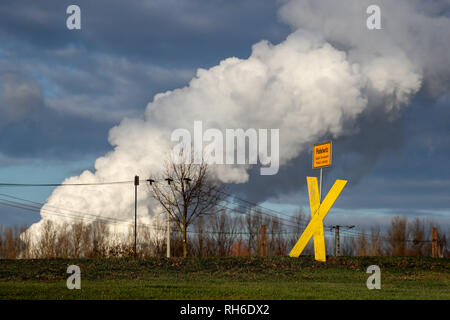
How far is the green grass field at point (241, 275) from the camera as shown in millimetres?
19953

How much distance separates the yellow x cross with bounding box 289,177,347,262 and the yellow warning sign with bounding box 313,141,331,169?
4.31ft

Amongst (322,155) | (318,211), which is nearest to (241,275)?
(318,211)

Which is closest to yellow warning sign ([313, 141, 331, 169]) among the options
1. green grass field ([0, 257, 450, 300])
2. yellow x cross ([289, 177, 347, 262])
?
yellow x cross ([289, 177, 347, 262])

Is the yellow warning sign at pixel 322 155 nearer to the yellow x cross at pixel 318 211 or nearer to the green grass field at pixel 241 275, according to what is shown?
the yellow x cross at pixel 318 211

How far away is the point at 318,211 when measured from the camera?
1372 inches

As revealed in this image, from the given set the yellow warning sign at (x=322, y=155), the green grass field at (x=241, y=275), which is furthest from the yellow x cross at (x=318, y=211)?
the yellow warning sign at (x=322, y=155)

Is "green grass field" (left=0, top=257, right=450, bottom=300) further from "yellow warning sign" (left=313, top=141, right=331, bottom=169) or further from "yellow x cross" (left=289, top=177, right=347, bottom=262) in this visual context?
"yellow warning sign" (left=313, top=141, right=331, bottom=169)

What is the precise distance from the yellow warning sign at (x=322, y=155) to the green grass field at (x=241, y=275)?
626cm

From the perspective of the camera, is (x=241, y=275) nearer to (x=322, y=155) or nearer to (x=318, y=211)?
(x=318, y=211)

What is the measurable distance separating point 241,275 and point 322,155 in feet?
31.2

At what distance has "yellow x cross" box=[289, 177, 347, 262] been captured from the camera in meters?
34.1

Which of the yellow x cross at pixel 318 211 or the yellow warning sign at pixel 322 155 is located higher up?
the yellow warning sign at pixel 322 155

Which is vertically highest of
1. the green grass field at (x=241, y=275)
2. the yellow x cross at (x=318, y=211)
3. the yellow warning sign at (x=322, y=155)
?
the yellow warning sign at (x=322, y=155)
